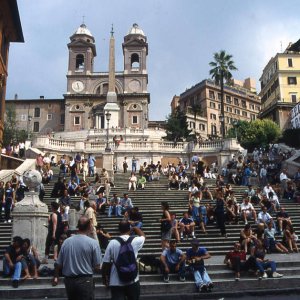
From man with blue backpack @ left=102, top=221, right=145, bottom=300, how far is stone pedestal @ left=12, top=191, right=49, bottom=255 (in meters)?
6.41

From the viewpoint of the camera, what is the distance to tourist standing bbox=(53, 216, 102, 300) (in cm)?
536

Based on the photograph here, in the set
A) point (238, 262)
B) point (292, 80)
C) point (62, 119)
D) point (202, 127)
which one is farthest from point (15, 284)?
point (202, 127)

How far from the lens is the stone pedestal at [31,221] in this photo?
37.6ft

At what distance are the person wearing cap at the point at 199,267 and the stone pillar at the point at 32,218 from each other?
4.32 metres

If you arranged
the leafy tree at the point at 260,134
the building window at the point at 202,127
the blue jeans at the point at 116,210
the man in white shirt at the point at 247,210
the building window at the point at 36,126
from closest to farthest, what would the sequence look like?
the man in white shirt at the point at 247,210 < the blue jeans at the point at 116,210 < the leafy tree at the point at 260,134 < the building window at the point at 36,126 < the building window at the point at 202,127

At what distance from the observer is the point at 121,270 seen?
5.52m

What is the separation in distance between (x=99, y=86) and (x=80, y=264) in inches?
3211

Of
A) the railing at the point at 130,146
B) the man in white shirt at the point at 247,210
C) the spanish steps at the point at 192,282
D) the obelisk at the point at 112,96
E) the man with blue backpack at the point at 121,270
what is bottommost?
the spanish steps at the point at 192,282

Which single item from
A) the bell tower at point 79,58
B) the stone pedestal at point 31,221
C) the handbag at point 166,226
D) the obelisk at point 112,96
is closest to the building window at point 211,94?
the bell tower at point 79,58

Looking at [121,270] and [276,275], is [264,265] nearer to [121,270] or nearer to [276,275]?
[276,275]

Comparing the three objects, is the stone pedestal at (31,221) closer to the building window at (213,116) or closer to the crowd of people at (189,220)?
the crowd of people at (189,220)

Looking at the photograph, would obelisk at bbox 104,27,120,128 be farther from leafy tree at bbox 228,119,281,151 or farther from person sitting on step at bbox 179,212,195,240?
person sitting on step at bbox 179,212,195,240

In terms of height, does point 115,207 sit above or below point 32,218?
above

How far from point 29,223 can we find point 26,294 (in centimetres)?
259
